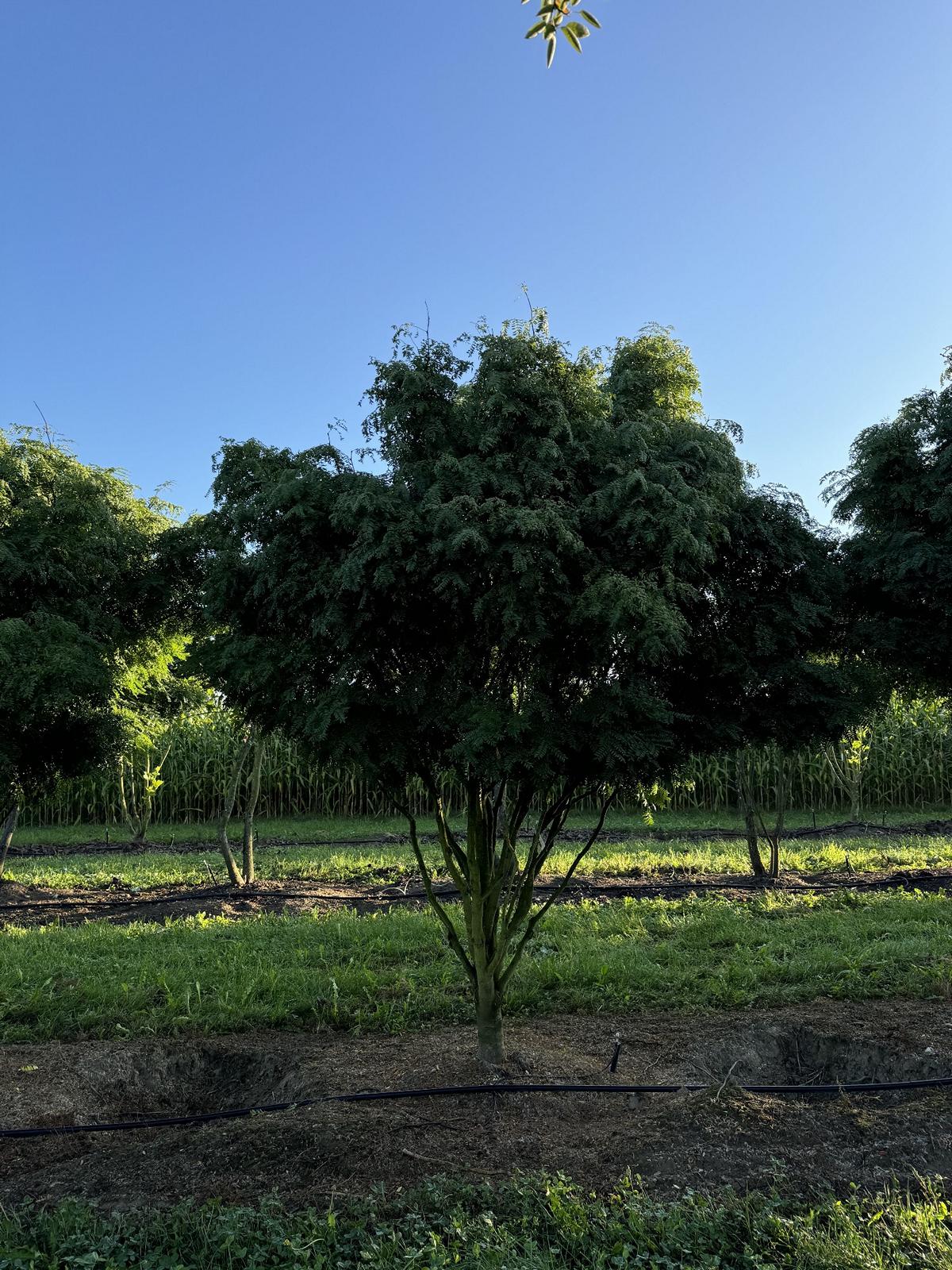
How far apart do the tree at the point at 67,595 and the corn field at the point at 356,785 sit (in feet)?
40.2

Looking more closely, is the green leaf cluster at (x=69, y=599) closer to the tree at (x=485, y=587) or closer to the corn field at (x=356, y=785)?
the tree at (x=485, y=587)

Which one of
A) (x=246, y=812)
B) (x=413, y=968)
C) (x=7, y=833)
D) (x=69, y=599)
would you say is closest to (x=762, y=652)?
(x=413, y=968)

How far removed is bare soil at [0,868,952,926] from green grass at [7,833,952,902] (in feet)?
1.43

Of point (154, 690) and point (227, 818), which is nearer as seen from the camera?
point (154, 690)

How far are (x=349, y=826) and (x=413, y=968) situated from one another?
12.4 m

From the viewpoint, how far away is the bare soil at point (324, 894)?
375 inches

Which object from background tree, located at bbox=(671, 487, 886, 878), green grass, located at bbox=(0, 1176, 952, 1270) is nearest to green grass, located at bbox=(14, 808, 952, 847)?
background tree, located at bbox=(671, 487, 886, 878)

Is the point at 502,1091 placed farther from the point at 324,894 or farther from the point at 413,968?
the point at 324,894

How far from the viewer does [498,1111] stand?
4426 millimetres

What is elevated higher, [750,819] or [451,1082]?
[750,819]

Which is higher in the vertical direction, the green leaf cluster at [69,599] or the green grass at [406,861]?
the green leaf cluster at [69,599]

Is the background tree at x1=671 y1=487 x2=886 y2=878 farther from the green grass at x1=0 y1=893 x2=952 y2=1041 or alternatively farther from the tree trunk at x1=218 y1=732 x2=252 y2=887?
the tree trunk at x1=218 y1=732 x2=252 y2=887

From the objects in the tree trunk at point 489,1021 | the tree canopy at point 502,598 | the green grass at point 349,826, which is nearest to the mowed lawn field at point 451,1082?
the tree trunk at point 489,1021

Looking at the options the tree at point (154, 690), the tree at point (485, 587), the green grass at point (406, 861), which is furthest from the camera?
the green grass at point (406, 861)
